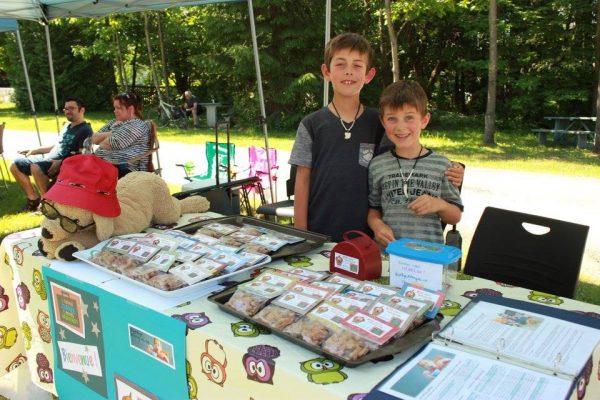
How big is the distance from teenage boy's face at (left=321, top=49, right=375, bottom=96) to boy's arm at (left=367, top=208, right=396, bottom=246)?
516mm

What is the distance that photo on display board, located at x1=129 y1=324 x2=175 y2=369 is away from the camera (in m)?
1.44

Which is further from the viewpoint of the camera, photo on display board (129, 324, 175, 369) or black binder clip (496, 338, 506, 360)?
photo on display board (129, 324, 175, 369)

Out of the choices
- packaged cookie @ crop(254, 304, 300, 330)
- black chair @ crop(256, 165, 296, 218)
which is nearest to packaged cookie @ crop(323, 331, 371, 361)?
packaged cookie @ crop(254, 304, 300, 330)

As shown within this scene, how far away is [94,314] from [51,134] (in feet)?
43.0

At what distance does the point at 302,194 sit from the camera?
235 cm

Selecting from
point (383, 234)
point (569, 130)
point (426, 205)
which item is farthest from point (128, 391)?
point (569, 130)

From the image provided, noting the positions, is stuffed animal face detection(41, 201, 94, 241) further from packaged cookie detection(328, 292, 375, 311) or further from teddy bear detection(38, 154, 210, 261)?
packaged cookie detection(328, 292, 375, 311)

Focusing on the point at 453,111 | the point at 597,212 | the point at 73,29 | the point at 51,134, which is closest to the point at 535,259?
the point at 597,212

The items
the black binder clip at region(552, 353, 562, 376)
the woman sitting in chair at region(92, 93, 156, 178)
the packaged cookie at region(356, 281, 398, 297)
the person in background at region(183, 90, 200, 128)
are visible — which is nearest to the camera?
the black binder clip at region(552, 353, 562, 376)

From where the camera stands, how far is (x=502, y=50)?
50.1 ft

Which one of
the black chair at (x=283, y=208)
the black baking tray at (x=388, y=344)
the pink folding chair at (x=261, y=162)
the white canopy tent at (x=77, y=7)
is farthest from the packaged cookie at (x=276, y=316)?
the pink folding chair at (x=261, y=162)

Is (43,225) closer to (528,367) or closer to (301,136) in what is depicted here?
(301,136)

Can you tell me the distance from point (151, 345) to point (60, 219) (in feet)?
2.17

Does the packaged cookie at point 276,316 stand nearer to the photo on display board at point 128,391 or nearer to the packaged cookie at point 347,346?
the packaged cookie at point 347,346
